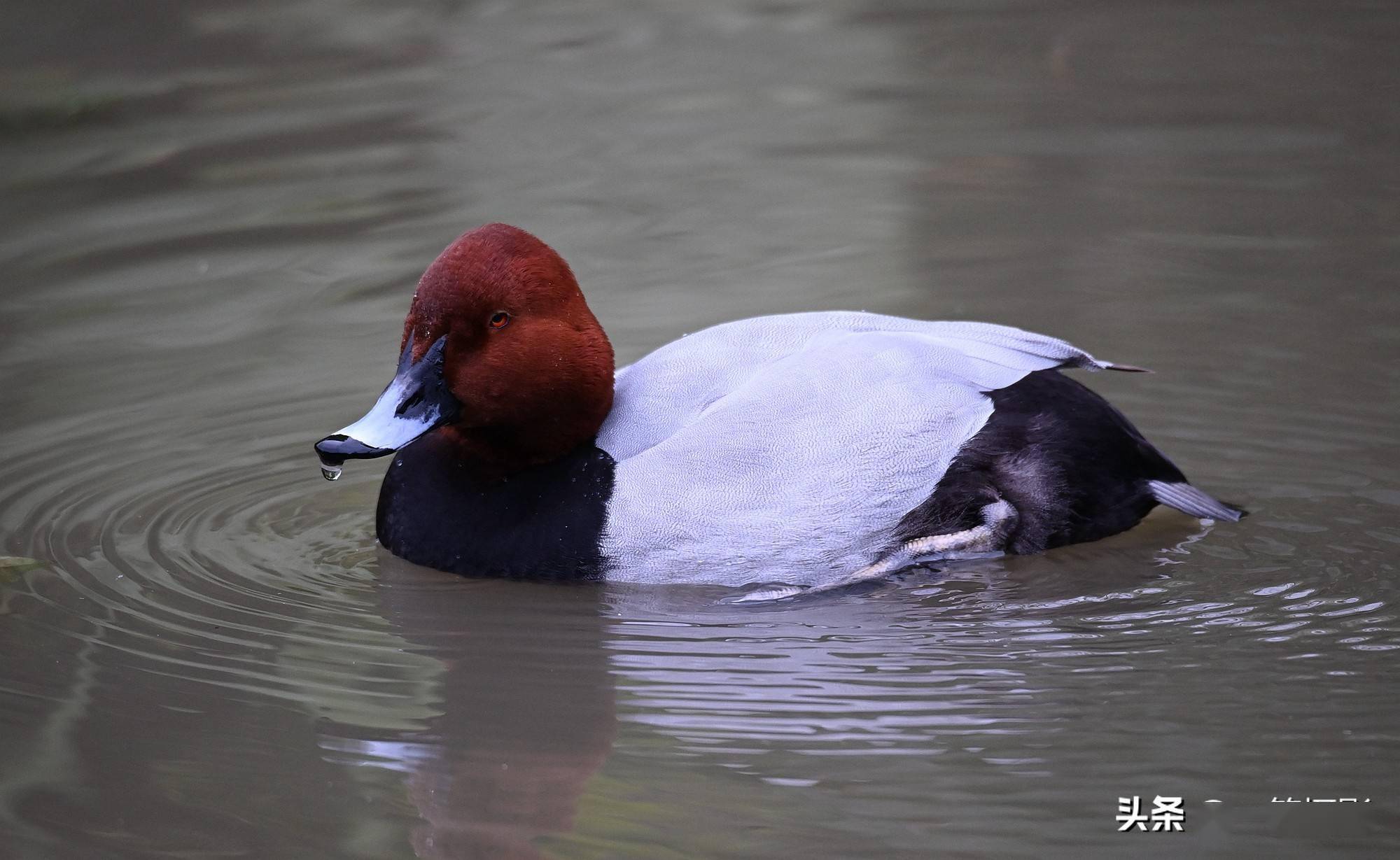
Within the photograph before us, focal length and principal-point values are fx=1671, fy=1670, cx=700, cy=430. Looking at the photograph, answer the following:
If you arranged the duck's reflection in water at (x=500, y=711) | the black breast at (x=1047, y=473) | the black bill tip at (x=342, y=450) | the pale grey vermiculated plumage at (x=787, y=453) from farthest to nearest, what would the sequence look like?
1. the black breast at (x=1047, y=473)
2. the pale grey vermiculated plumage at (x=787, y=453)
3. the black bill tip at (x=342, y=450)
4. the duck's reflection in water at (x=500, y=711)

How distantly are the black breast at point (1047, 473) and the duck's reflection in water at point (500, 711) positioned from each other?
876mm

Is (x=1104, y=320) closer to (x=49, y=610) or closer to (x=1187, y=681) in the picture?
(x=1187, y=681)

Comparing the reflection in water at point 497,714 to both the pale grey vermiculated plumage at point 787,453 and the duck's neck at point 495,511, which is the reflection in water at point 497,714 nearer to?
the duck's neck at point 495,511

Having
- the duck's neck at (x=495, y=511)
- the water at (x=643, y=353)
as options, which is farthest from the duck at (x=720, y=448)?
the water at (x=643, y=353)

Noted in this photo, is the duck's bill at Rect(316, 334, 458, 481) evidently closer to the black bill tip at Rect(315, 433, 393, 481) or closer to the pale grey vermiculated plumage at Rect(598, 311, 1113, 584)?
the black bill tip at Rect(315, 433, 393, 481)

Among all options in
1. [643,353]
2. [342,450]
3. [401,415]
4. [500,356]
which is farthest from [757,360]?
[643,353]

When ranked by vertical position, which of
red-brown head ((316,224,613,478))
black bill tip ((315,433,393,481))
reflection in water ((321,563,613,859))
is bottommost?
reflection in water ((321,563,613,859))

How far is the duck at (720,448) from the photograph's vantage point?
396 cm

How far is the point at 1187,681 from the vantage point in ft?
11.4

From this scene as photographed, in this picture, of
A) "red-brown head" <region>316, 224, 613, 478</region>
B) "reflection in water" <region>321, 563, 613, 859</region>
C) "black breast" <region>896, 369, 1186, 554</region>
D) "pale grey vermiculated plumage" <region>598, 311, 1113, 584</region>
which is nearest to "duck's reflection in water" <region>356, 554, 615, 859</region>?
"reflection in water" <region>321, 563, 613, 859</region>

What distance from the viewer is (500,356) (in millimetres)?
4055

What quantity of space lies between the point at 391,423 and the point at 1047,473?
162 centimetres

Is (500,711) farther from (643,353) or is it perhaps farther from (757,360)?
(643,353)

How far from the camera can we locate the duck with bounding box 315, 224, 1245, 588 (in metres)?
3.96
